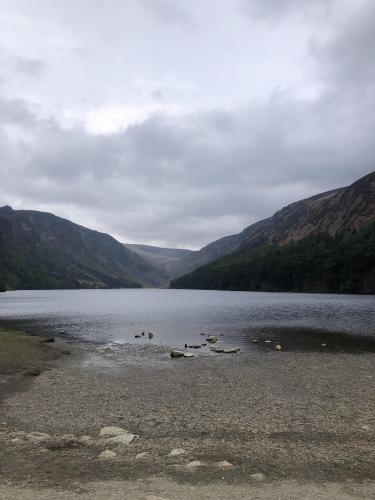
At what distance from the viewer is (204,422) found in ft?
73.9

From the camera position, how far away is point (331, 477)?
1497 cm

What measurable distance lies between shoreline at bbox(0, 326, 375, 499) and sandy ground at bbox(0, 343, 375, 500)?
0.22 ft

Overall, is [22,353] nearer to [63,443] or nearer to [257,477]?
[63,443]

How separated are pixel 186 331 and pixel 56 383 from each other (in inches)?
1626

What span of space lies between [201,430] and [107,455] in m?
5.52

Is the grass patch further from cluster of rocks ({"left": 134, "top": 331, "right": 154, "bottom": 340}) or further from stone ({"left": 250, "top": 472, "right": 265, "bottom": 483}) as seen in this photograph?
stone ({"left": 250, "top": 472, "right": 265, "bottom": 483})

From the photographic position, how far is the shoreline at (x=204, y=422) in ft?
50.0

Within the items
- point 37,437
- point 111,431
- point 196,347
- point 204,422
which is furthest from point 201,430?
point 196,347

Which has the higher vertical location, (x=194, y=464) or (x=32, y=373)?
(x=194, y=464)

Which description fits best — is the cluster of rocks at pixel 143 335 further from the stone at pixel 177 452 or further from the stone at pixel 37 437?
the stone at pixel 177 452

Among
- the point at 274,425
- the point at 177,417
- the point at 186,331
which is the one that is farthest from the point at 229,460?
the point at 186,331

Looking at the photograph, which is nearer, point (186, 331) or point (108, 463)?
point (108, 463)

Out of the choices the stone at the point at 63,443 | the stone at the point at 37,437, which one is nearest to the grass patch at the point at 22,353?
the stone at the point at 37,437

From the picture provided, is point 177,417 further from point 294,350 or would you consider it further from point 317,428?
point 294,350
